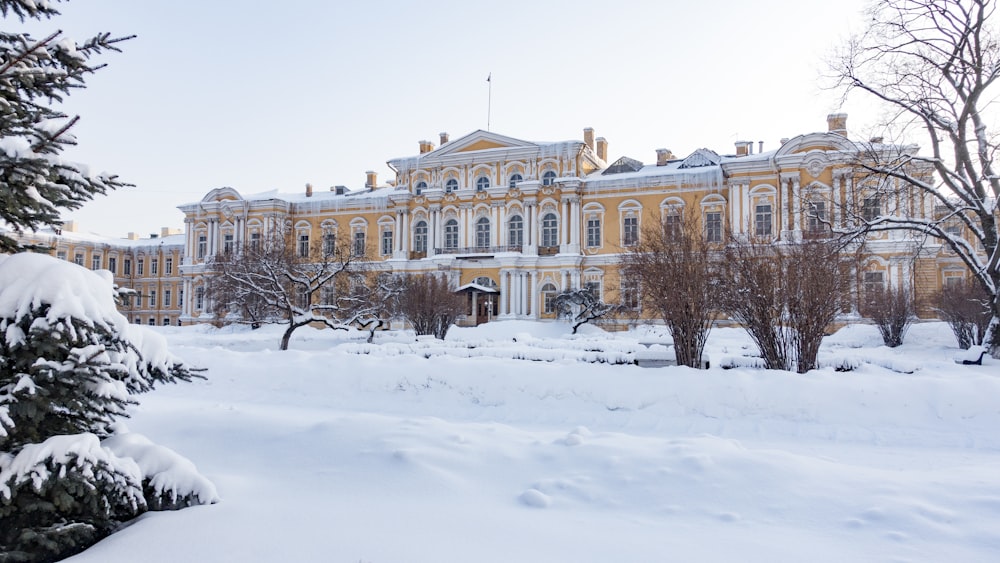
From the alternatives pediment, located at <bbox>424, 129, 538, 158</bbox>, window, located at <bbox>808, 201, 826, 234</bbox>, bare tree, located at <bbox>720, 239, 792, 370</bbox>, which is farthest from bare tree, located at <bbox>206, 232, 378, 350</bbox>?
pediment, located at <bbox>424, 129, 538, 158</bbox>

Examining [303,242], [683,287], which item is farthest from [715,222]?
[303,242]

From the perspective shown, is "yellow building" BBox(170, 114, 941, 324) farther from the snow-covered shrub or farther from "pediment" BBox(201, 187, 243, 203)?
the snow-covered shrub

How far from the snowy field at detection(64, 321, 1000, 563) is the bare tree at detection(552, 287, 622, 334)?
17.9m

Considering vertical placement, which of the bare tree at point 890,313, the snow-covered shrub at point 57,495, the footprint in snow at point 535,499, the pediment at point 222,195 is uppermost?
the pediment at point 222,195

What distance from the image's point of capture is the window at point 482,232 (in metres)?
38.6

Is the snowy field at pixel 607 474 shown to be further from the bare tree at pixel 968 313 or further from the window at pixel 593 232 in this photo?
the window at pixel 593 232

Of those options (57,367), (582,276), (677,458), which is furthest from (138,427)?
(582,276)

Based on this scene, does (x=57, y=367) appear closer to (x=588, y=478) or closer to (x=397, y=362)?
(x=588, y=478)

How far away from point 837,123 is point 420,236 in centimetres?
2325

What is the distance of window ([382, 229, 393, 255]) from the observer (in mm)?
41250

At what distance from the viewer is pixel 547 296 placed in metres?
36.3

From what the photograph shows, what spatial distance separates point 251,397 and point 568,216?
27.2 m

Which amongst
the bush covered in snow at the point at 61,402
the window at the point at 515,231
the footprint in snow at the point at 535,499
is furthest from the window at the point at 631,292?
the bush covered in snow at the point at 61,402

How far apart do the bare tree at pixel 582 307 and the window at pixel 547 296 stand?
4475 millimetres
